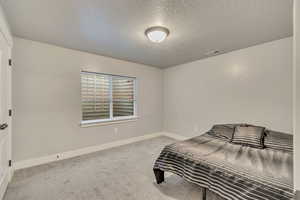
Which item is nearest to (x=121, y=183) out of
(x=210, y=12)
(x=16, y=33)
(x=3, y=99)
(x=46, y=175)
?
(x=46, y=175)

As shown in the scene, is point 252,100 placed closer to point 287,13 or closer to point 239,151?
point 239,151

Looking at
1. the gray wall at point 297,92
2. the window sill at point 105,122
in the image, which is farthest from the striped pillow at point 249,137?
the window sill at point 105,122

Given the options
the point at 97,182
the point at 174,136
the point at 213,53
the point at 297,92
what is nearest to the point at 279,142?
the point at 297,92

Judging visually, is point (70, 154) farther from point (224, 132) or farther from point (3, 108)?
point (224, 132)

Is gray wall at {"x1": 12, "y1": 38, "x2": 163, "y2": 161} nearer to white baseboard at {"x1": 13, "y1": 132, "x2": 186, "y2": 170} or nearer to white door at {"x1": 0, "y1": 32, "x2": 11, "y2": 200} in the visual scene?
white baseboard at {"x1": 13, "y1": 132, "x2": 186, "y2": 170}

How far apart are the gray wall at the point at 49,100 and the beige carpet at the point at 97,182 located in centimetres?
45

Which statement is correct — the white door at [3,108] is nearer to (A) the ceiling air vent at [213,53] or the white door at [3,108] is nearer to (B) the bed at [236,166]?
(B) the bed at [236,166]

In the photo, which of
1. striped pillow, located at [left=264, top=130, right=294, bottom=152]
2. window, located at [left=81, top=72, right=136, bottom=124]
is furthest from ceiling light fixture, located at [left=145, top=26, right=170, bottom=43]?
striped pillow, located at [left=264, top=130, right=294, bottom=152]

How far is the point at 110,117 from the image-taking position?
3.81m

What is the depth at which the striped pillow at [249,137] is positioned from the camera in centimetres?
223

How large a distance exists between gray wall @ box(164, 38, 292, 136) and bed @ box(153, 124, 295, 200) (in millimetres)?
637

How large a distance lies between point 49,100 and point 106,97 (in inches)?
51.0

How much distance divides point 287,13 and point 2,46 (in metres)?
3.78

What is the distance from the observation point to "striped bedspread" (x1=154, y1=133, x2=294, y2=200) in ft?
4.16
